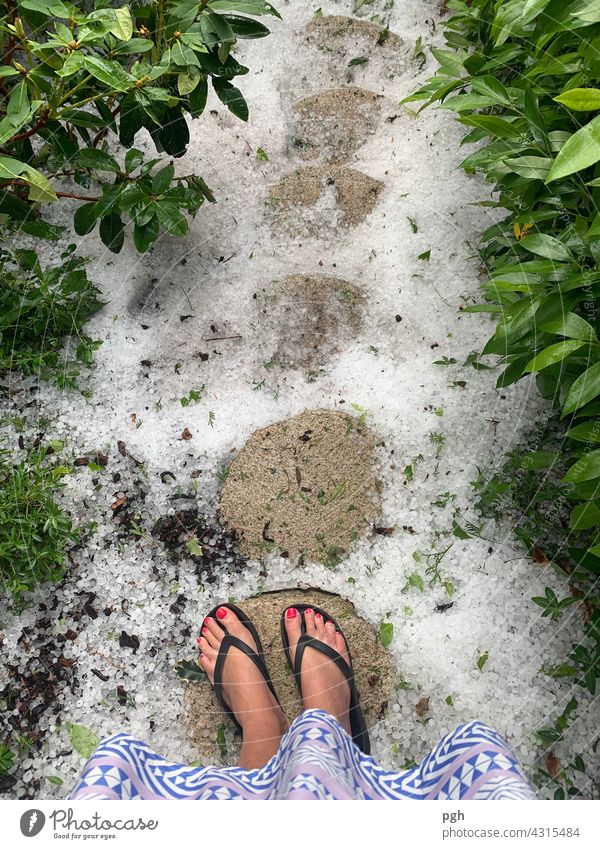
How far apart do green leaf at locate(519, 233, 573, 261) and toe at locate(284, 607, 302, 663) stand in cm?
97

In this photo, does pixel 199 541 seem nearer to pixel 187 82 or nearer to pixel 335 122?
Result: pixel 187 82

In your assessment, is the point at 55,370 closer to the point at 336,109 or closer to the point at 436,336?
the point at 436,336

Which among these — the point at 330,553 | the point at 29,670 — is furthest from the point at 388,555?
the point at 29,670

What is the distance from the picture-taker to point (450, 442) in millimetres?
1622

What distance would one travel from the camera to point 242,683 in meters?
1.42

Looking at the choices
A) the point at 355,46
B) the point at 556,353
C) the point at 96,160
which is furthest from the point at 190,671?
the point at 355,46

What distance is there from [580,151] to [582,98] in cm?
16

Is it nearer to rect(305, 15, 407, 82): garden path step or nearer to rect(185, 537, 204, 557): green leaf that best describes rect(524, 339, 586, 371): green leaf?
rect(185, 537, 204, 557): green leaf

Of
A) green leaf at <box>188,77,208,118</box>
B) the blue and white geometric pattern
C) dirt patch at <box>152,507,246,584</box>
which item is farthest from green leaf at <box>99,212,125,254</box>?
the blue and white geometric pattern

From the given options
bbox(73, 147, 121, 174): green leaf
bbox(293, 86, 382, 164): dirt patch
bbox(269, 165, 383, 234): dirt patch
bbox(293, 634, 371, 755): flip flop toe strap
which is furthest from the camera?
bbox(293, 86, 382, 164): dirt patch

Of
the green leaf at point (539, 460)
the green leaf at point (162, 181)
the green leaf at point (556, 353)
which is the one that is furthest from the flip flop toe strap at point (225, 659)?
the green leaf at point (162, 181)

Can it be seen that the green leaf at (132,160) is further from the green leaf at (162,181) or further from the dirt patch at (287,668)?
the dirt patch at (287,668)

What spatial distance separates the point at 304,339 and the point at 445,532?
666mm

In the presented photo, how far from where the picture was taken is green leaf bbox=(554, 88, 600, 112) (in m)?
0.98
